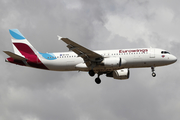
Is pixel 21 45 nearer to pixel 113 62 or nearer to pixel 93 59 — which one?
pixel 93 59

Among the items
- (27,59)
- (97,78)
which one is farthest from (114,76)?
(27,59)

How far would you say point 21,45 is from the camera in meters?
66.5

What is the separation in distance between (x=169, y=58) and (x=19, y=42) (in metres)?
26.0

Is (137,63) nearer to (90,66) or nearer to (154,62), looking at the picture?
(154,62)

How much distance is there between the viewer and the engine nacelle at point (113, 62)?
195 ft

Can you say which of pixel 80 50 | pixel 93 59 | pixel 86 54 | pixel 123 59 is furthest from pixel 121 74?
pixel 80 50

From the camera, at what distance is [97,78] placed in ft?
218

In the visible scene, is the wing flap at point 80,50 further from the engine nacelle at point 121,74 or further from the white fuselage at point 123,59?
the engine nacelle at point 121,74

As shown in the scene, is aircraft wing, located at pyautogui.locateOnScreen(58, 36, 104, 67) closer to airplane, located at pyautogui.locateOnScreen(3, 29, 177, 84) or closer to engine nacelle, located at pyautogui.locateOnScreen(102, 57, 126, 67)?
airplane, located at pyautogui.locateOnScreen(3, 29, 177, 84)

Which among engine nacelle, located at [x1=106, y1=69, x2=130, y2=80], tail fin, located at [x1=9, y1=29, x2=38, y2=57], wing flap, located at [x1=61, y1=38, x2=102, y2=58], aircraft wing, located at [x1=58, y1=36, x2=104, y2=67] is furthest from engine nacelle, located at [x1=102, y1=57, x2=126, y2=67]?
tail fin, located at [x1=9, y1=29, x2=38, y2=57]

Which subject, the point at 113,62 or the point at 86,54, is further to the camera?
the point at 86,54

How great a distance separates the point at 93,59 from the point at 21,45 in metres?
14.1

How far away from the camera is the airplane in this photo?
60.0 meters

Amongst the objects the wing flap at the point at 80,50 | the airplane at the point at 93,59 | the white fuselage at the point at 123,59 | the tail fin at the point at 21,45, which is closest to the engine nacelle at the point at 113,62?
the airplane at the point at 93,59
